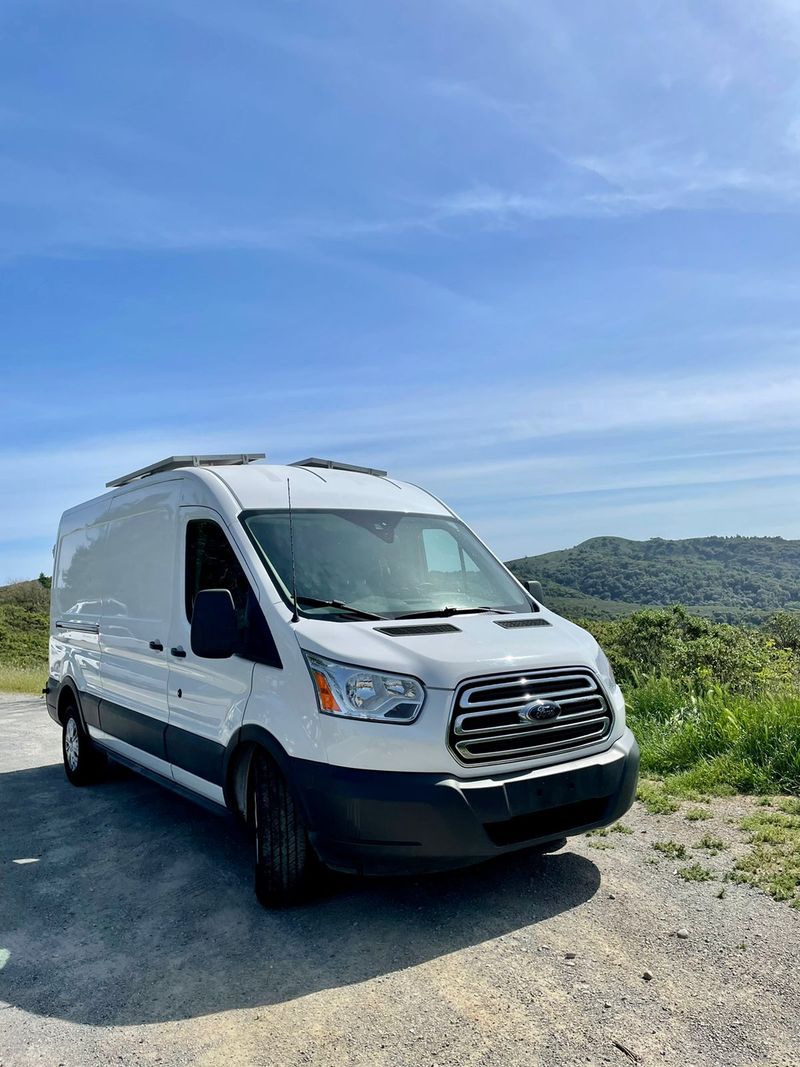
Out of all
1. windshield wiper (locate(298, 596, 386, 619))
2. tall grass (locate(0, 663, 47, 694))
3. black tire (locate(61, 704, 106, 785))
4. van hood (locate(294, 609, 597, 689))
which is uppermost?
windshield wiper (locate(298, 596, 386, 619))

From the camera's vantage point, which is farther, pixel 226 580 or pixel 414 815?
pixel 226 580

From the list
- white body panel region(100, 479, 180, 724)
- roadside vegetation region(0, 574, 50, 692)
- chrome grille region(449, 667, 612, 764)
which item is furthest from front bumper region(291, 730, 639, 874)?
roadside vegetation region(0, 574, 50, 692)

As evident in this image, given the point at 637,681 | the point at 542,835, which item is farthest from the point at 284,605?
the point at 637,681

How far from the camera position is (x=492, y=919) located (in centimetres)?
415

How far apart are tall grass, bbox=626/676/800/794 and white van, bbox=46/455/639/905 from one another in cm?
214

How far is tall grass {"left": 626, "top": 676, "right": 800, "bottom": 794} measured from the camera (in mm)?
6348

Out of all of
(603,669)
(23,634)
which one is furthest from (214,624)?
(23,634)

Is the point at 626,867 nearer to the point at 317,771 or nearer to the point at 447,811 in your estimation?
the point at 447,811

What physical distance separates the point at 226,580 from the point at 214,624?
61cm

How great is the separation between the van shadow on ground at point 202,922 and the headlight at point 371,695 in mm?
1097

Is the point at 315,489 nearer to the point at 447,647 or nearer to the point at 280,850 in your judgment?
the point at 447,647

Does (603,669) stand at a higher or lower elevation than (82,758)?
higher

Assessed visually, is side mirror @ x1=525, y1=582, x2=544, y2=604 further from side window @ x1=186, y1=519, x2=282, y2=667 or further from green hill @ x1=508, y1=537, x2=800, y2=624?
green hill @ x1=508, y1=537, x2=800, y2=624

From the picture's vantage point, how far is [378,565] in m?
5.17
